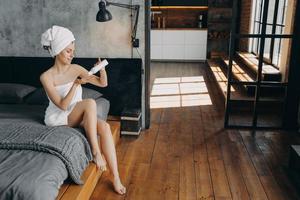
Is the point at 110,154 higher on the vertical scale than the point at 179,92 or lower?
higher

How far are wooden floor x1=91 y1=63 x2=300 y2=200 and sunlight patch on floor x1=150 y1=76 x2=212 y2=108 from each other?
0.57m

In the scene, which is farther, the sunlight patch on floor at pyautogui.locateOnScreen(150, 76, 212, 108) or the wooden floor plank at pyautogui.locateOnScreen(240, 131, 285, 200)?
the sunlight patch on floor at pyautogui.locateOnScreen(150, 76, 212, 108)

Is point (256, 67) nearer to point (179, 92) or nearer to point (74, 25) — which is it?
point (179, 92)

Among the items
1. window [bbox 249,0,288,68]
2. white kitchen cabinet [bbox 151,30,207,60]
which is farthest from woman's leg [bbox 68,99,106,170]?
white kitchen cabinet [bbox 151,30,207,60]

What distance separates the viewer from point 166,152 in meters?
3.33

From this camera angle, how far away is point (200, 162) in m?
3.12

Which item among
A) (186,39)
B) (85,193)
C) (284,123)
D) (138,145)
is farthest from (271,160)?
(186,39)

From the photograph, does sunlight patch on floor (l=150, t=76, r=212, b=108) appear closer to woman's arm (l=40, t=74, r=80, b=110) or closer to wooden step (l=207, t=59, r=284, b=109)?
wooden step (l=207, t=59, r=284, b=109)

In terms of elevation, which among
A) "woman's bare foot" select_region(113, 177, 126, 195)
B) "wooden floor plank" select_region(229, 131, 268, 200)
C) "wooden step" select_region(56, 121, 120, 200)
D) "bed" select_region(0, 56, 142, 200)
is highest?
"bed" select_region(0, 56, 142, 200)

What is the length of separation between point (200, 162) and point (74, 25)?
78.6 inches

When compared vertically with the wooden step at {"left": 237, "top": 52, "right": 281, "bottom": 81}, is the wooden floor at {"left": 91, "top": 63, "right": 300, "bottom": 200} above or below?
below

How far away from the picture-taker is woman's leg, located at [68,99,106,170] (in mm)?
2525

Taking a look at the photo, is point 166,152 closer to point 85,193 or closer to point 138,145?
point 138,145

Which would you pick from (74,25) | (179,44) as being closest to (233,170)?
(74,25)
